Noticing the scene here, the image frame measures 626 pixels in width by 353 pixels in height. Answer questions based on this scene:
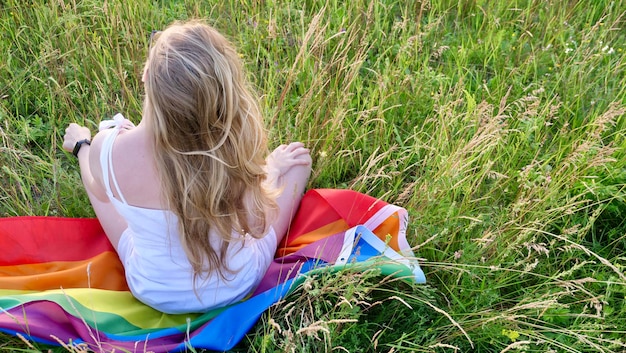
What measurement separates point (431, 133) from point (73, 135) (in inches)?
68.6

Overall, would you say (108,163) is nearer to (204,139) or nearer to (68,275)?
(204,139)

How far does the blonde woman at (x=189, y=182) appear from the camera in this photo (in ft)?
5.56

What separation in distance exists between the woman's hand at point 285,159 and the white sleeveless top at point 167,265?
44 centimetres

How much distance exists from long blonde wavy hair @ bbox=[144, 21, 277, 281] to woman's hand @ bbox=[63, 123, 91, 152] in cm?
103

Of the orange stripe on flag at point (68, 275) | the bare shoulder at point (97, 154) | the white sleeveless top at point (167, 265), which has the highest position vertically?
the bare shoulder at point (97, 154)

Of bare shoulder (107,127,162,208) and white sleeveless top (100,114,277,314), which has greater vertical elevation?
bare shoulder (107,127,162,208)

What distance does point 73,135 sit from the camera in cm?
268

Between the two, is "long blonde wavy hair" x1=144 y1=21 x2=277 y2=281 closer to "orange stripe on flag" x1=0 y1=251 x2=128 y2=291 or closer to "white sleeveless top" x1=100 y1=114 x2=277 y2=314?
"white sleeveless top" x1=100 y1=114 x2=277 y2=314

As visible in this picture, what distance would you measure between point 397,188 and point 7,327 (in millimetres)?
1701

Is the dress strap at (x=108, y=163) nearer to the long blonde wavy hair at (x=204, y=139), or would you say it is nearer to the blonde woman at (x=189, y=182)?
the blonde woman at (x=189, y=182)

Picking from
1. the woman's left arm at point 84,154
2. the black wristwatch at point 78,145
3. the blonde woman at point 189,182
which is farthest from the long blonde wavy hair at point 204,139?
the black wristwatch at point 78,145

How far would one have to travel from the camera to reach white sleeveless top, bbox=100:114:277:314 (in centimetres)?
196

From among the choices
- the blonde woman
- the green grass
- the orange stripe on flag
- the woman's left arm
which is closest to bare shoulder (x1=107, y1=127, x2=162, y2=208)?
the blonde woman

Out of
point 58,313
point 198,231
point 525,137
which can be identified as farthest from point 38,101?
point 525,137
